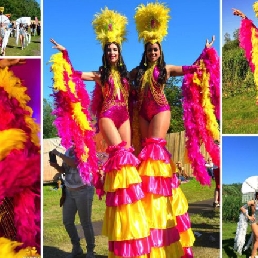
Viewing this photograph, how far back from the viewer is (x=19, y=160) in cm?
318

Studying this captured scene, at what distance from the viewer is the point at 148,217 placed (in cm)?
274

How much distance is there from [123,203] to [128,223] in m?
0.13

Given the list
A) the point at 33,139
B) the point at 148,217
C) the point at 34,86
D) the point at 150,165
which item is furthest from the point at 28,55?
the point at 148,217

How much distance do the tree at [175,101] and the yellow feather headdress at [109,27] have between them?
0.62 m

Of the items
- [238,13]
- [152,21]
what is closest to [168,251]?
[152,21]

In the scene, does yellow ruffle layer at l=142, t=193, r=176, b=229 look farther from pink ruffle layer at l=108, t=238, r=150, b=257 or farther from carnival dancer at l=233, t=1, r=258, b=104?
carnival dancer at l=233, t=1, r=258, b=104

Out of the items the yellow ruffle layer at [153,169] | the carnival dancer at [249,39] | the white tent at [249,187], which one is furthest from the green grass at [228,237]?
the carnival dancer at [249,39]

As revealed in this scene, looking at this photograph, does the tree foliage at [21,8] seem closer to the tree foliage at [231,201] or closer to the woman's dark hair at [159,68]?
the woman's dark hair at [159,68]

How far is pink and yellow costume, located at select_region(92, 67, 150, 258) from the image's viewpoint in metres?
2.61

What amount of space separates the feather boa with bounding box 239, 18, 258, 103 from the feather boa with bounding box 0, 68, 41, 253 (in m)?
1.81

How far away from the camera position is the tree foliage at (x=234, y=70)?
11.2ft

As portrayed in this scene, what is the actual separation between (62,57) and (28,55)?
0.76 m

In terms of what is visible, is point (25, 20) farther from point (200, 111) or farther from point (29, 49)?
point (200, 111)

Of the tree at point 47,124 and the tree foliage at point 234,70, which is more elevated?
the tree foliage at point 234,70
